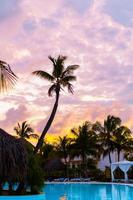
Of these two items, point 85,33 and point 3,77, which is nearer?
point 3,77

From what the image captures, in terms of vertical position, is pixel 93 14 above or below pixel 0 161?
above

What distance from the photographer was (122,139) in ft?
174

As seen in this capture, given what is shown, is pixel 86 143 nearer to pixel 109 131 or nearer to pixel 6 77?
pixel 109 131

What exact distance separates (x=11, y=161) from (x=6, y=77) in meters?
0.80

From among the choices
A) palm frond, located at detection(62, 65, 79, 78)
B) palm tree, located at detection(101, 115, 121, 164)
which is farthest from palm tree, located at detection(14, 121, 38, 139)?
palm frond, located at detection(62, 65, 79, 78)

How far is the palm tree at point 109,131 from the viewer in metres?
52.5

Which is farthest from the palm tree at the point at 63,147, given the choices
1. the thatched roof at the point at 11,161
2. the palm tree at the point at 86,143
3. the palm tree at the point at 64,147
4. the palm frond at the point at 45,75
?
the thatched roof at the point at 11,161

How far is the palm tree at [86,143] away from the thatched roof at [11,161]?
155 ft

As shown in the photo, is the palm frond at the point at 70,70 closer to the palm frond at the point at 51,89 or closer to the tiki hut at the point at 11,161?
the palm frond at the point at 51,89

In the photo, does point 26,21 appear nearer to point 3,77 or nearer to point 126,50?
point 126,50

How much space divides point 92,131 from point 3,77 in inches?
1958

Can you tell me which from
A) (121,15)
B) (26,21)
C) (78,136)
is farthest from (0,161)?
(78,136)

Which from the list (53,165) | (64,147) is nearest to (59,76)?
(53,165)

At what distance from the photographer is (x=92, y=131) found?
52969 millimetres
